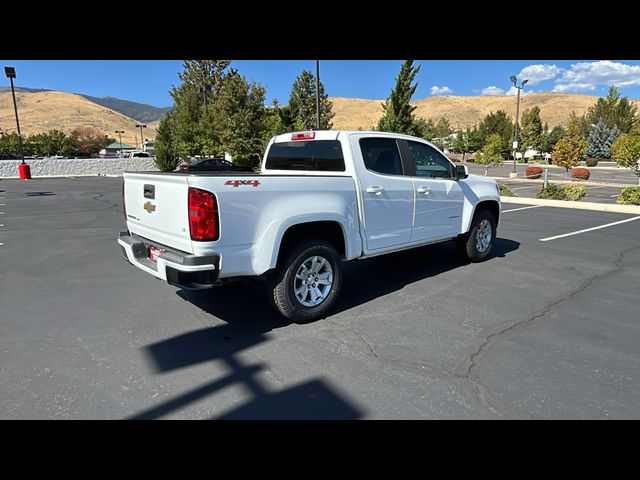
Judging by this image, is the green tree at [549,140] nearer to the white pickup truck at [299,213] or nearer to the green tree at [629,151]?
the green tree at [629,151]

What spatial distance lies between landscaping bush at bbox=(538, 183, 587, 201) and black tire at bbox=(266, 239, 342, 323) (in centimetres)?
1315

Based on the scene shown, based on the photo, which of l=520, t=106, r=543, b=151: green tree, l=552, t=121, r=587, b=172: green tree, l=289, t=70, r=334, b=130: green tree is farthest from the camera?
l=520, t=106, r=543, b=151: green tree

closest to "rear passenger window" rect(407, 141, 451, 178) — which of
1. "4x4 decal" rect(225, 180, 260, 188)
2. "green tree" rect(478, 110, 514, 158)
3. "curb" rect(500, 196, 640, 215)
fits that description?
"4x4 decal" rect(225, 180, 260, 188)

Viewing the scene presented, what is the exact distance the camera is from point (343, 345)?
357 cm

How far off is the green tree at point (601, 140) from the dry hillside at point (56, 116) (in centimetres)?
13294

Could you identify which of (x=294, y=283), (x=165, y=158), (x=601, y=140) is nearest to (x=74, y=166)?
(x=165, y=158)

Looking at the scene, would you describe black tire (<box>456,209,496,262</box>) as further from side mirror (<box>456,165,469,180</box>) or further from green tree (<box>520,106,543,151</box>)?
green tree (<box>520,106,543,151</box>)

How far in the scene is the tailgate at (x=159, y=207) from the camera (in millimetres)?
3379

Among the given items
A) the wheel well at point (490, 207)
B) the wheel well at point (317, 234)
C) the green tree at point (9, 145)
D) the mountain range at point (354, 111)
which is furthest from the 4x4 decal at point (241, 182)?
the mountain range at point (354, 111)

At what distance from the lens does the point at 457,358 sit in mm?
3344

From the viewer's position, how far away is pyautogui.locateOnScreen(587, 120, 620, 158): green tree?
54.1 m
